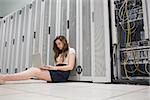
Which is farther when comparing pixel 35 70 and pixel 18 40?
pixel 18 40

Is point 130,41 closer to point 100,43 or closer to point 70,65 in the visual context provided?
point 100,43

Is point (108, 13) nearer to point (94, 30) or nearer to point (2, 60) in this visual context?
point (94, 30)

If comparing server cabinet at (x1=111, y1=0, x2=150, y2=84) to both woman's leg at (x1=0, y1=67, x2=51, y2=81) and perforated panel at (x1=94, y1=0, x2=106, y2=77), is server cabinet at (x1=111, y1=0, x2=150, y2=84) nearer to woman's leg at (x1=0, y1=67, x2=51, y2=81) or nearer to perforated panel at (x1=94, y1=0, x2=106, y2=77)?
perforated panel at (x1=94, y1=0, x2=106, y2=77)

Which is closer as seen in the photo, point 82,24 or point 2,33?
point 82,24

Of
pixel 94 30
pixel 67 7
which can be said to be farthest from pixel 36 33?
pixel 94 30

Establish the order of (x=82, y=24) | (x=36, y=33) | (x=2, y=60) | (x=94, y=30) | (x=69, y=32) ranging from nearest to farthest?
1. (x=94, y=30)
2. (x=82, y=24)
3. (x=69, y=32)
4. (x=36, y=33)
5. (x=2, y=60)

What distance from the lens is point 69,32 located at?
334 centimetres

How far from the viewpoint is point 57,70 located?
9.31 feet

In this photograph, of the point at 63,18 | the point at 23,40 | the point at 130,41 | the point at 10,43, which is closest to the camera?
the point at 130,41

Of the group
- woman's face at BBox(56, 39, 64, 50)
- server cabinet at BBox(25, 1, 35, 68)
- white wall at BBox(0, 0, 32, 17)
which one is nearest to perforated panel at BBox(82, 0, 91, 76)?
woman's face at BBox(56, 39, 64, 50)

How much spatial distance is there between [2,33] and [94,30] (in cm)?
392

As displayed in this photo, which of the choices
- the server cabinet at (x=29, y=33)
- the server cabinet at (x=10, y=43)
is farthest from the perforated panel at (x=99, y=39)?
the server cabinet at (x=10, y=43)

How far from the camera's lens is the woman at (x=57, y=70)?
2627 millimetres

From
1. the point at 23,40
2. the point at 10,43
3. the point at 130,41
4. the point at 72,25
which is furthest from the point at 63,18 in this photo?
the point at 10,43
